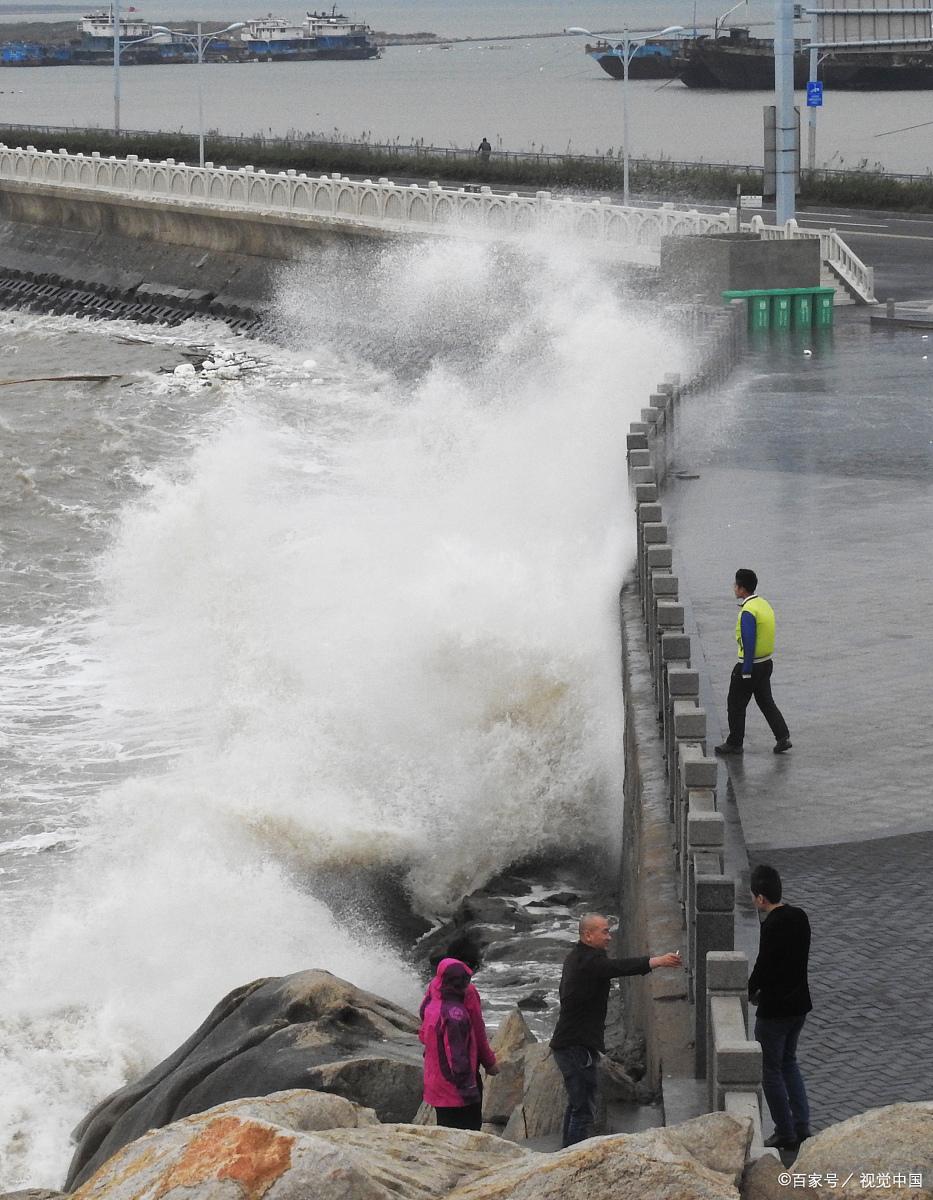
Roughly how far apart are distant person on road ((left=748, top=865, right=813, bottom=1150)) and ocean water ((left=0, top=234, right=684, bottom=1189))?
15.9 feet

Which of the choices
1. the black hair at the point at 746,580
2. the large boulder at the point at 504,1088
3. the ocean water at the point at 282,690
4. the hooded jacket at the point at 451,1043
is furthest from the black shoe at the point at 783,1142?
the black hair at the point at 746,580

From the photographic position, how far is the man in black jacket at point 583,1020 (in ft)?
25.6

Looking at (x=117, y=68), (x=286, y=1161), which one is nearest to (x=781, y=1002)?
(x=286, y=1161)

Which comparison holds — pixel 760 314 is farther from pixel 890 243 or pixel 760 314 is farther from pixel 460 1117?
pixel 460 1117

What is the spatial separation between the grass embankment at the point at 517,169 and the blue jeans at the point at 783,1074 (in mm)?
40206

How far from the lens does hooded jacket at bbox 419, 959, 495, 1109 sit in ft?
25.5

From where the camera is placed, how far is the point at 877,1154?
6086 millimetres

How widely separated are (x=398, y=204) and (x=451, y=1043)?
38.1 metres

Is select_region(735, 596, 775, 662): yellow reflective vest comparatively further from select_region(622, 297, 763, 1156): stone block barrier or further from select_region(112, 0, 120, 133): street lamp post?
select_region(112, 0, 120, 133): street lamp post

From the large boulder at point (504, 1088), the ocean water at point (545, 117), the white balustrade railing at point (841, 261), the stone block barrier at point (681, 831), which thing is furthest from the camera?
the ocean water at point (545, 117)

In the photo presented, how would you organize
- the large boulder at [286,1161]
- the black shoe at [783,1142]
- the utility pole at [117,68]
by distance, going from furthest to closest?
1. the utility pole at [117,68]
2. the black shoe at [783,1142]
3. the large boulder at [286,1161]

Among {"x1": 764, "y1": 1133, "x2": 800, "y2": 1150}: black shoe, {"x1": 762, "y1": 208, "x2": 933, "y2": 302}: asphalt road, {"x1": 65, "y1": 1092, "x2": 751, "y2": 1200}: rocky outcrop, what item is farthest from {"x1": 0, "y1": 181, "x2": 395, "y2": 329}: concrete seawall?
{"x1": 65, "y1": 1092, "x2": 751, "y2": 1200}: rocky outcrop

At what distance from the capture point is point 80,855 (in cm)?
1502

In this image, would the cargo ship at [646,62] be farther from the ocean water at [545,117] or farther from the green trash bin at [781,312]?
the green trash bin at [781,312]
